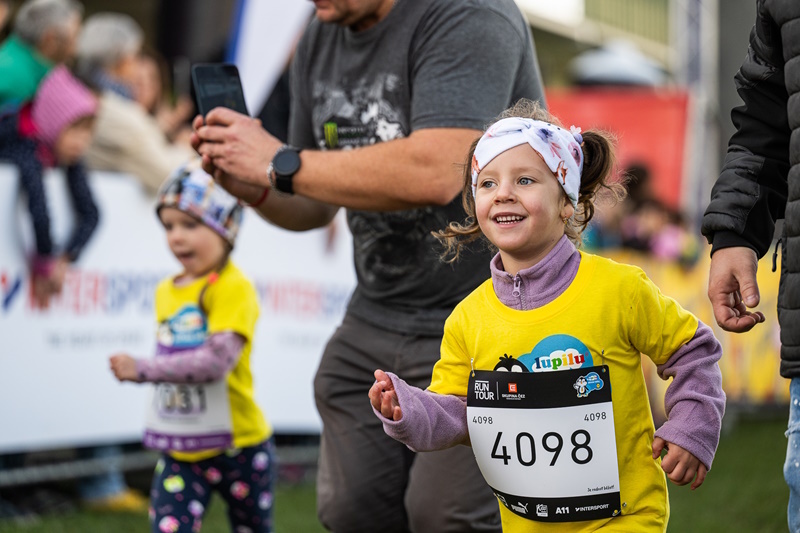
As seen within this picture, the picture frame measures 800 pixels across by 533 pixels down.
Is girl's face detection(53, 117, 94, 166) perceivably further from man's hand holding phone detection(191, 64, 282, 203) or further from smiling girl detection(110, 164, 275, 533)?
man's hand holding phone detection(191, 64, 282, 203)

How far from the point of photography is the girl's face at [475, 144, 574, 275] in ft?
9.16

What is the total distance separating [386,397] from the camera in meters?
2.58

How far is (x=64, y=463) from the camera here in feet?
20.9

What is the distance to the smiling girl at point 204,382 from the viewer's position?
14.3ft

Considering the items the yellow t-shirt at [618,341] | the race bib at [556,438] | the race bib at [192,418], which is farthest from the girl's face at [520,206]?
the race bib at [192,418]

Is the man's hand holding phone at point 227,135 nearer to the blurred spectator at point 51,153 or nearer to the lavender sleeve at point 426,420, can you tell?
the lavender sleeve at point 426,420

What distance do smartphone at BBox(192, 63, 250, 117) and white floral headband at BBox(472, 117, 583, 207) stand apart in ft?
3.07

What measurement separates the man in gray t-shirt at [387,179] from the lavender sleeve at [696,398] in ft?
3.05

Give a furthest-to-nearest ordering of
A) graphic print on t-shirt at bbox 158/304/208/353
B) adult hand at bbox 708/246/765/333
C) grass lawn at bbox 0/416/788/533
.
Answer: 1. grass lawn at bbox 0/416/788/533
2. graphic print on t-shirt at bbox 158/304/208/353
3. adult hand at bbox 708/246/765/333

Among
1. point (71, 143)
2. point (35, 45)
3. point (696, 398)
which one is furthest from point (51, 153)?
point (696, 398)

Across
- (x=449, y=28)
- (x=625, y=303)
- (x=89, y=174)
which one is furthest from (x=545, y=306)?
(x=89, y=174)

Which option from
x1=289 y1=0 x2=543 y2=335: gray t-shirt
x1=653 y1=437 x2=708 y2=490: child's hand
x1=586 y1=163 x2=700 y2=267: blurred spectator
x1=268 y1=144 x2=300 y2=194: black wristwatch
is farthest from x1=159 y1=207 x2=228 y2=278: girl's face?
x1=586 y1=163 x2=700 y2=267: blurred spectator

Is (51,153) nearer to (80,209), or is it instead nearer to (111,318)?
(80,209)

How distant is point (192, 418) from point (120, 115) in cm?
281
